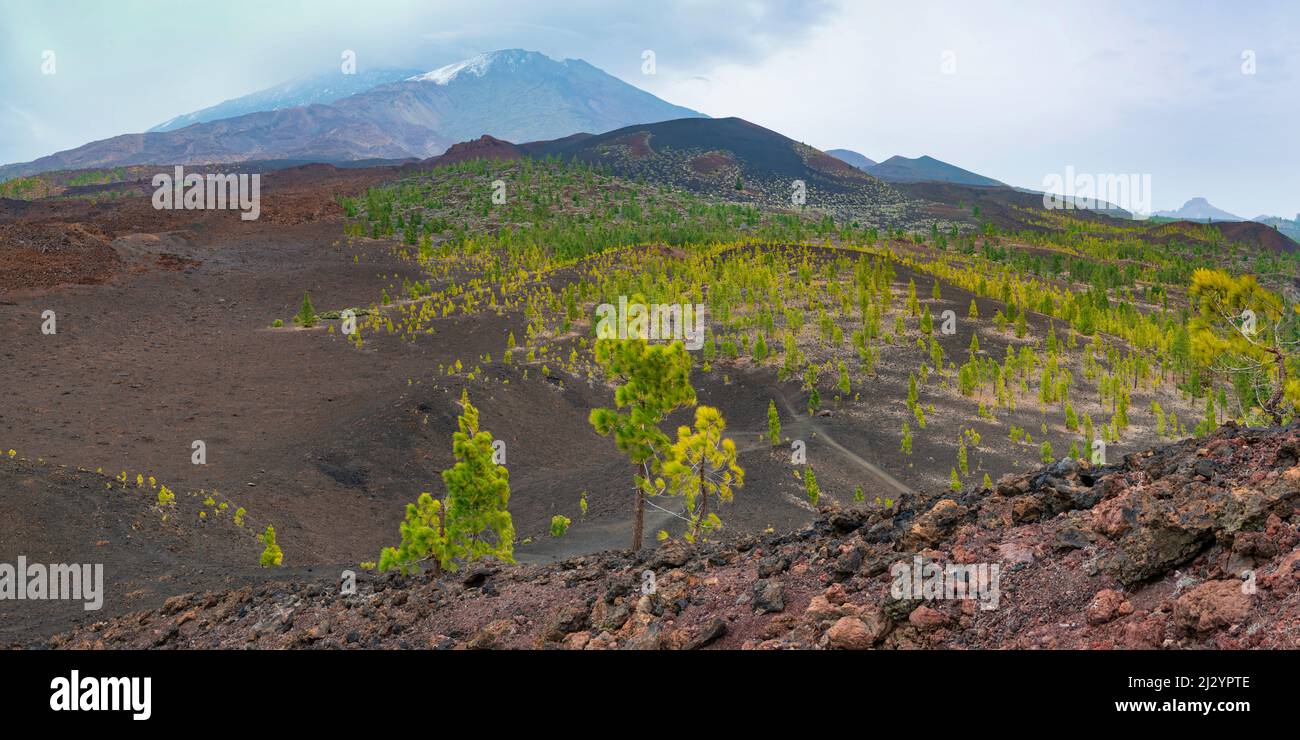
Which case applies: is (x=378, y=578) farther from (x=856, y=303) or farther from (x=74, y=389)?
(x=856, y=303)

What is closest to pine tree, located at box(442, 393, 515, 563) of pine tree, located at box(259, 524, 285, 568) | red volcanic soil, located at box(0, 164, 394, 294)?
pine tree, located at box(259, 524, 285, 568)

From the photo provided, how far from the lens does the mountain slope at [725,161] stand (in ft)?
380

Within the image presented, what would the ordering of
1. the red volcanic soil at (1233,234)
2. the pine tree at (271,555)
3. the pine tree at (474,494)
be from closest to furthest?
1. the pine tree at (474,494)
2. the pine tree at (271,555)
3. the red volcanic soil at (1233,234)

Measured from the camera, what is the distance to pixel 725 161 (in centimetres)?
12462

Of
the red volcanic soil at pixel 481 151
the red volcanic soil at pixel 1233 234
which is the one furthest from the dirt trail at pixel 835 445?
the red volcanic soil at pixel 1233 234

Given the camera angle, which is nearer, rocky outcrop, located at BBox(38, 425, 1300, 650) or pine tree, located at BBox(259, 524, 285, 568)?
rocky outcrop, located at BBox(38, 425, 1300, 650)

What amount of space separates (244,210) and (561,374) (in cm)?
4675

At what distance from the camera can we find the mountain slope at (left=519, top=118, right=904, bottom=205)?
380 feet

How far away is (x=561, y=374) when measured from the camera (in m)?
34.0

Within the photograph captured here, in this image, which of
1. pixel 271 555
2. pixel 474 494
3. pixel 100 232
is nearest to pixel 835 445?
pixel 474 494

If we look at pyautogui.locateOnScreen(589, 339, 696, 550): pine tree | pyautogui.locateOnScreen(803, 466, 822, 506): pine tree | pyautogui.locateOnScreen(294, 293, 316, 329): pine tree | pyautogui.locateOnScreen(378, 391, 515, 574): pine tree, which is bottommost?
pyautogui.locateOnScreen(803, 466, 822, 506): pine tree

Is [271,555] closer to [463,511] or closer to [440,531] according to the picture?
[440,531]

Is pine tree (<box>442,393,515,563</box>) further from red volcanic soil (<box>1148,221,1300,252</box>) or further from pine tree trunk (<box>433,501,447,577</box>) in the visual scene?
red volcanic soil (<box>1148,221,1300,252</box>)

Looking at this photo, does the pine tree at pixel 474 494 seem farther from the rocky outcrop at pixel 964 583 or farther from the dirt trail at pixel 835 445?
the dirt trail at pixel 835 445
